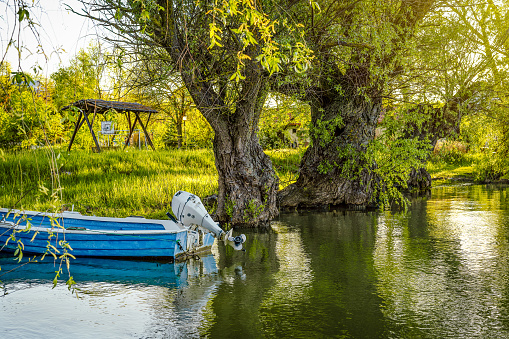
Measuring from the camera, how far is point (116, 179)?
16.1 m

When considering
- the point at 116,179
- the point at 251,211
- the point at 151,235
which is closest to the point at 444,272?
the point at 151,235

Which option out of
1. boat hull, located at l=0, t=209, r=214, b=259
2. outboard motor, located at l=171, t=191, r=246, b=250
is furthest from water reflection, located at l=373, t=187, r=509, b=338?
boat hull, located at l=0, t=209, r=214, b=259

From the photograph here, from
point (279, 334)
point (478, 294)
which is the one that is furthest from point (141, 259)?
point (478, 294)

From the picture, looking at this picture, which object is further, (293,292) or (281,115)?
(281,115)

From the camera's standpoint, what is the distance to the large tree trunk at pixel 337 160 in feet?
47.9

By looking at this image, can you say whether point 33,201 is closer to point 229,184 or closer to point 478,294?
point 229,184

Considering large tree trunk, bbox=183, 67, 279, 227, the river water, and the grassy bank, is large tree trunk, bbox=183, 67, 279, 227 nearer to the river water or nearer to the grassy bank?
the river water

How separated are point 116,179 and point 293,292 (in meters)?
10.7

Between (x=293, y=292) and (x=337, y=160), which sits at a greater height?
(x=337, y=160)

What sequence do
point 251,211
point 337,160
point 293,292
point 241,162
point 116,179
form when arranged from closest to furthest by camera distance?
1. point 293,292
2. point 241,162
3. point 251,211
4. point 337,160
5. point 116,179

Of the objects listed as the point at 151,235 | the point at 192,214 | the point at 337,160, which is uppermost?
the point at 337,160

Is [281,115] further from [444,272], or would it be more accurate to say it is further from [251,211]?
[444,272]

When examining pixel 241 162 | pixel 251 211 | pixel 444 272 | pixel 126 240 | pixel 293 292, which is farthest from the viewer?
pixel 251 211

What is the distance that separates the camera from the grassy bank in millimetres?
13452
